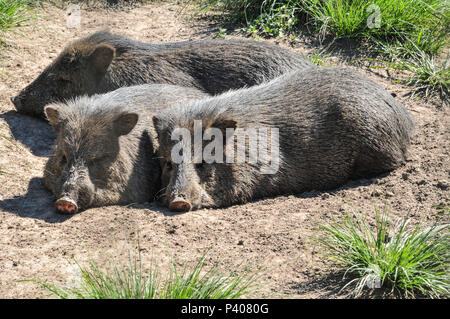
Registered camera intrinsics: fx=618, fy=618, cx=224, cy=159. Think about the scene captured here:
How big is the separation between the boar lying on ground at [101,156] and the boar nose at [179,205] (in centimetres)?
59

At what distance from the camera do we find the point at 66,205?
213 inches

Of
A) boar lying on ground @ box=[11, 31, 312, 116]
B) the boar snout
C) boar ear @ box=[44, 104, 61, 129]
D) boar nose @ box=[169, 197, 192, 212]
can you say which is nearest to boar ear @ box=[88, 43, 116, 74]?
boar lying on ground @ box=[11, 31, 312, 116]

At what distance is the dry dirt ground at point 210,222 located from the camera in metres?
4.43

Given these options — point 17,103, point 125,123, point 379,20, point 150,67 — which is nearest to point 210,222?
point 125,123

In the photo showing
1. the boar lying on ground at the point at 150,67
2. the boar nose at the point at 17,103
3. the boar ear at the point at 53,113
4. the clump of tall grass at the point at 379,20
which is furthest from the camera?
the clump of tall grass at the point at 379,20

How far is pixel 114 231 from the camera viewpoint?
5.07 m

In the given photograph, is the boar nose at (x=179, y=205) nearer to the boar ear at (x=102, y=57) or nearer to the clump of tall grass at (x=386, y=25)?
the boar ear at (x=102, y=57)

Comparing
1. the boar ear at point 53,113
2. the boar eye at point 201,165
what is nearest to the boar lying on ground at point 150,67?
the boar ear at point 53,113

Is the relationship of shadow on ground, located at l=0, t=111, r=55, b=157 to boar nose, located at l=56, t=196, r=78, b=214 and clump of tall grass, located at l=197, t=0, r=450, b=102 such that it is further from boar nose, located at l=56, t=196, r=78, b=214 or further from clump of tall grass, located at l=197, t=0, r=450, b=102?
clump of tall grass, located at l=197, t=0, r=450, b=102

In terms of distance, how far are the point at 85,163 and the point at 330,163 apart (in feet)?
7.85

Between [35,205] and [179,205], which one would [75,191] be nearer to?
[35,205]

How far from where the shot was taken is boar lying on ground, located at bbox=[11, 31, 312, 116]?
7.28 metres
